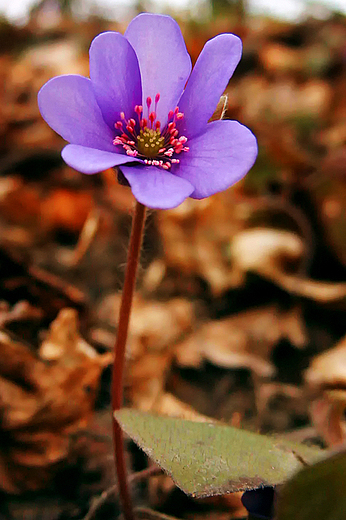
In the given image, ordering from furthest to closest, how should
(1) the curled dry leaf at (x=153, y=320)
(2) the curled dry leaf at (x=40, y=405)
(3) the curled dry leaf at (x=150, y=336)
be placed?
1. (1) the curled dry leaf at (x=153, y=320)
2. (3) the curled dry leaf at (x=150, y=336)
3. (2) the curled dry leaf at (x=40, y=405)

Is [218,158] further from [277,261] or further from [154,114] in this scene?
[277,261]

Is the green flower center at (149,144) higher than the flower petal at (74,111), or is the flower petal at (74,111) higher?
the flower petal at (74,111)

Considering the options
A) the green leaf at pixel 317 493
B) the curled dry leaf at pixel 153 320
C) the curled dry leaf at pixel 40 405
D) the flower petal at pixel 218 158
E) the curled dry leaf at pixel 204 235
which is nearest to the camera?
→ the green leaf at pixel 317 493

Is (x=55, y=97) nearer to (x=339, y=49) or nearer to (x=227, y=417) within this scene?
(x=227, y=417)

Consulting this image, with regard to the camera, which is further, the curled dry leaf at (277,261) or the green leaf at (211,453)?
the curled dry leaf at (277,261)

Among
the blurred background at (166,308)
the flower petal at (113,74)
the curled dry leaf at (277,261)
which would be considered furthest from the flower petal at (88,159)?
the curled dry leaf at (277,261)

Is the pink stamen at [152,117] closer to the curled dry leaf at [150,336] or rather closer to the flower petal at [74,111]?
the flower petal at [74,111]

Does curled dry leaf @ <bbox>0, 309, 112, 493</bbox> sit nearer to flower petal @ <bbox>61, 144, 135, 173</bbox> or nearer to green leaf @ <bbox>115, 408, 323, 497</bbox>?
green leaf @ <bbox>115, 408, 323, 497</bbox>

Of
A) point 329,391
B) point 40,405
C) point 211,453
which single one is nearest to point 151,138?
point 211,453

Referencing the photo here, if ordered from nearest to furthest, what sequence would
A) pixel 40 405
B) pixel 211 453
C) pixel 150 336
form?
1. pixel 211 453
2. pixel 40 405
3. pixel 150 336
